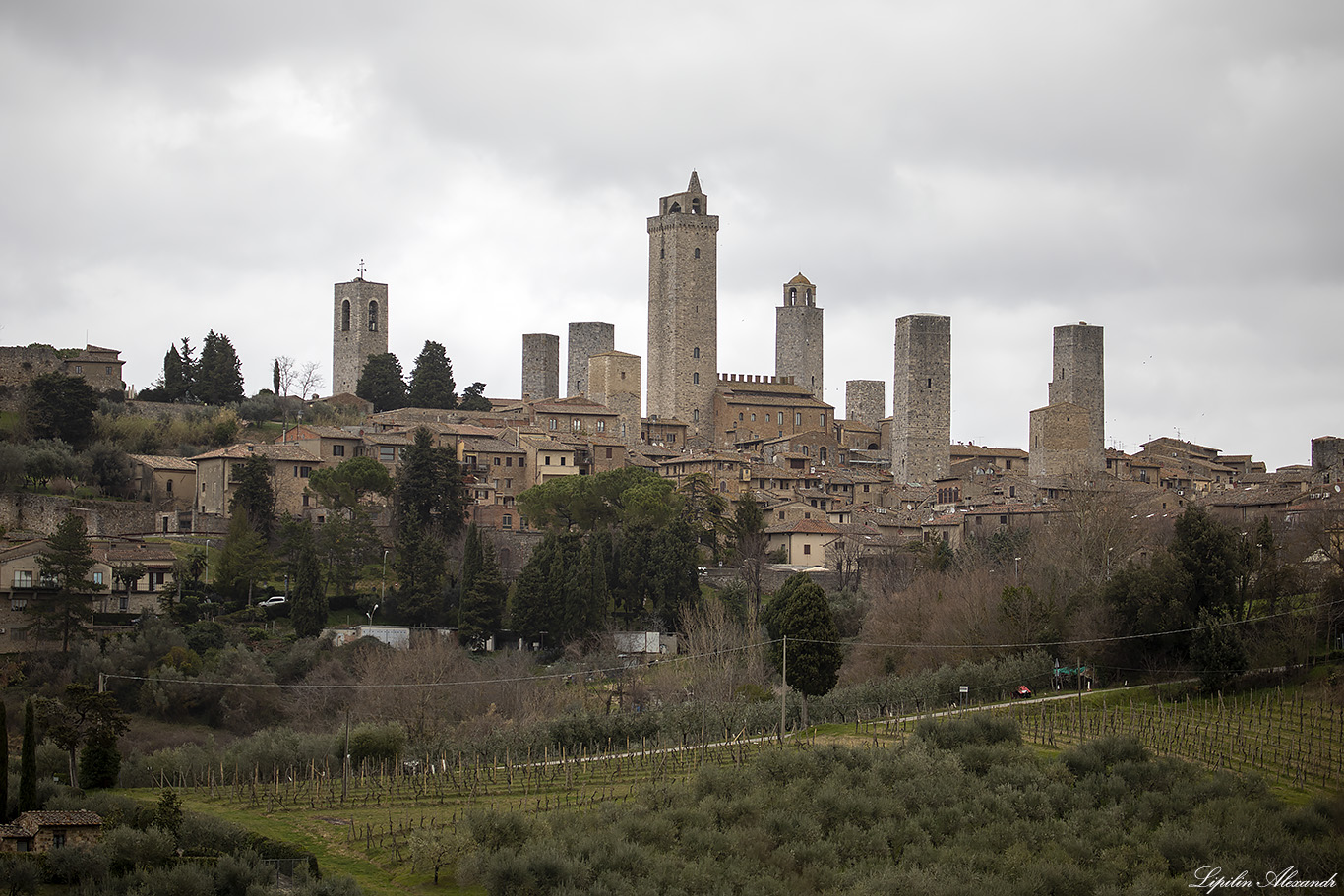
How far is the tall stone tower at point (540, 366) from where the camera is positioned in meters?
75.2

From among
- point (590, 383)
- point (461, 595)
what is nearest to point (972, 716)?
point (461, 595)

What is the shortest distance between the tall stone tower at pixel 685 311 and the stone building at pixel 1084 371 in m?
14.4

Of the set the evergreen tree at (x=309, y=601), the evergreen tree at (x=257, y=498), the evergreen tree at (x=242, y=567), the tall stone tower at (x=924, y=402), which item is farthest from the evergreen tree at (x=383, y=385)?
the evergreen tree at (x=309, y=601)

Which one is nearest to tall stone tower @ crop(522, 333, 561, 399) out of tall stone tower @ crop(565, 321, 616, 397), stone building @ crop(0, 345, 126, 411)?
tall stone tower @ crop(565, 321, 616, 397)

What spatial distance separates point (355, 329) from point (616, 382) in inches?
606

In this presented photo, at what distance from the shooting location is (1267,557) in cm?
3275

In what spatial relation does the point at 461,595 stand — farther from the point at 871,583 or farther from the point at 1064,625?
the point at 1064,625

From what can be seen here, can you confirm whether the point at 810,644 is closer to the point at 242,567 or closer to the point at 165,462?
the point at 242,567

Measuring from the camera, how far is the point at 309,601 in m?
38.8

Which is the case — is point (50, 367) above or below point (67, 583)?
above

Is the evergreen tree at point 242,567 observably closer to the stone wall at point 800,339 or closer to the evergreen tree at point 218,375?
the evergreen tree at point 218,375

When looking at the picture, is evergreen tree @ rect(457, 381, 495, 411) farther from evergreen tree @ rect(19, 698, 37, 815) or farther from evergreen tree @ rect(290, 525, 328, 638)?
evergreen tree @ rect(19, 698, 37, 815)

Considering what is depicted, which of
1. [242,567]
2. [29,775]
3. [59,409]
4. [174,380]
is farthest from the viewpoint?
[174,380]

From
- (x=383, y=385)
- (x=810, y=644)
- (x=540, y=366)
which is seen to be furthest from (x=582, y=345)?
(x=810, y=644)
